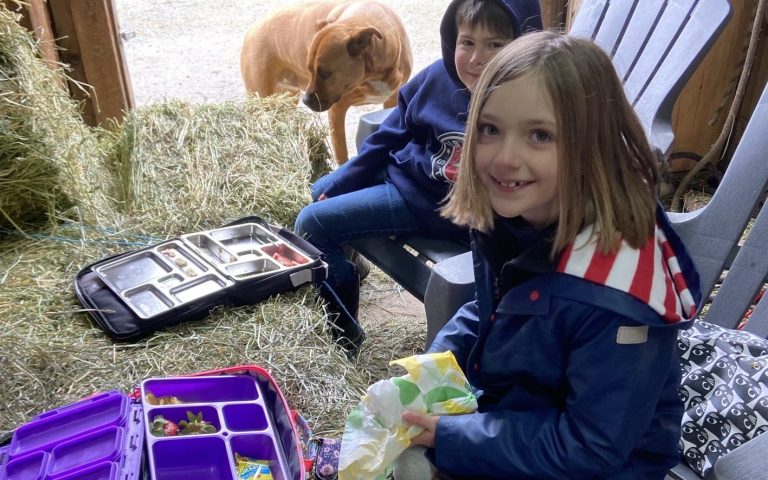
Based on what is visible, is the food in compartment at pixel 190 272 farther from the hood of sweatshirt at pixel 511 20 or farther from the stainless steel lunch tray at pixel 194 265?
the hood of sweatshirt at pixel 511 20

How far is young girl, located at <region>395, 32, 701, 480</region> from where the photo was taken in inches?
40.3

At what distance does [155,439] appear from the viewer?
1.35 m

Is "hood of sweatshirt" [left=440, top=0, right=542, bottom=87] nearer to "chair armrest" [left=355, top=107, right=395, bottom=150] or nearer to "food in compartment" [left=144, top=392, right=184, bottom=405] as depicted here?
"chair armrest" [left=355, top=107, right=395, bottom=150]

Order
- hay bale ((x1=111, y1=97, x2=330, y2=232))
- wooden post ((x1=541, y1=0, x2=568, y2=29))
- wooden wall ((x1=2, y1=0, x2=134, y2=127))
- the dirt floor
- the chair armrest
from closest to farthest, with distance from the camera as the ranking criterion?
hay bale ((x1=111, y1=97, x2=330, y2=232)) → the chair armrest → wooden wall ((x1=2, y1=0, x2=134, y2=127)) → wooden post ((x1=541, y1=0, x2=568, y2=29)) → the dirt floor

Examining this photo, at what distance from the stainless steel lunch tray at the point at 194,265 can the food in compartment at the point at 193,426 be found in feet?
1.28

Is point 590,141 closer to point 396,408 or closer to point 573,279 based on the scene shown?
point 573,279

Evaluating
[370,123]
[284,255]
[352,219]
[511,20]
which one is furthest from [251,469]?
[370,123]

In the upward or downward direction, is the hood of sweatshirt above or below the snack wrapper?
above

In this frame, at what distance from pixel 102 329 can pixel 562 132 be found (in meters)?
1.30

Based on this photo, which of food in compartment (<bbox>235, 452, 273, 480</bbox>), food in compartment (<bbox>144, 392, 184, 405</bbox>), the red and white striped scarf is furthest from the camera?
food in compartment (<bbox>144, 392, 184, 405</bbox>)

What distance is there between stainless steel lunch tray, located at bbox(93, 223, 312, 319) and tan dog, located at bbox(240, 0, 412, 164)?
1213 millimetres

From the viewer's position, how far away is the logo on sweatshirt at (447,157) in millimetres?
1952

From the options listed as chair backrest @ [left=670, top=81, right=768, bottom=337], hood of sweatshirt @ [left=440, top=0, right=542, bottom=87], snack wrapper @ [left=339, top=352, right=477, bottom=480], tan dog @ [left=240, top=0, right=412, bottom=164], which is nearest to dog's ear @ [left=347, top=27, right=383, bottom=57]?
tan dog @ [left=240, top=0, right=412, bottom=164]

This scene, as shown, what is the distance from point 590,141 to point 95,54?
2.64 metres
